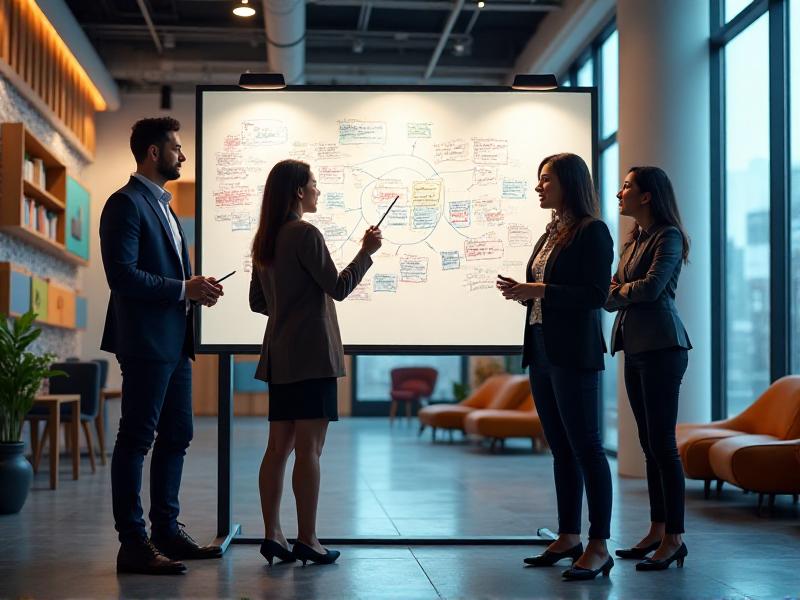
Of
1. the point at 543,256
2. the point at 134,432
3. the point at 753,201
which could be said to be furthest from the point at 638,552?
the point at 753,201

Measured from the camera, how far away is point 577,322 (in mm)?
3777

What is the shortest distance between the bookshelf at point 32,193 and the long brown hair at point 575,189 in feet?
19.0

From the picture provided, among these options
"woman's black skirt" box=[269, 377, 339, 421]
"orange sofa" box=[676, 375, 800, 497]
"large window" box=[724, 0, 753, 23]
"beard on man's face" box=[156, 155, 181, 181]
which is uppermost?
"large window" box=[724, 0, 753, 23]

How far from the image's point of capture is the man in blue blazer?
385 centimetres

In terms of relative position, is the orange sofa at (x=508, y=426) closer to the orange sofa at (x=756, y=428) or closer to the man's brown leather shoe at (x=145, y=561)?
the orange sofa at (x=756, y=428)

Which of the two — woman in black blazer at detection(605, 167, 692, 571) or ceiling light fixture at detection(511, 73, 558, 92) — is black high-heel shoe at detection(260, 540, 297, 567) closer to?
woman in black blazer at detection(605, 167, 692, 571)

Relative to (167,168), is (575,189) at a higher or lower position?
lower

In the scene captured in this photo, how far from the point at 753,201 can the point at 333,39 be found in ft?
20.3

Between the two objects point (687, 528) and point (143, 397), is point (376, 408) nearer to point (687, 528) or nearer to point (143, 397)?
point (687, 528)

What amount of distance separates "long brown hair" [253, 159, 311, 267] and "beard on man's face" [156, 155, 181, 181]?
0.41 metres

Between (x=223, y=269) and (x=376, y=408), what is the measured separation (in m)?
12.0

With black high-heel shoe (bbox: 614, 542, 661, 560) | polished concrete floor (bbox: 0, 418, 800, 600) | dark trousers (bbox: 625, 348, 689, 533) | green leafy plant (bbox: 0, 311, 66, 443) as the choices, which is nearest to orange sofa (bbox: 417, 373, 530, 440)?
polished concrete floor (bbox: 0, 418, 800, 600)

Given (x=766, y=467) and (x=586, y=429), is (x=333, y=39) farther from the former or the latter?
(x=586, y=429)

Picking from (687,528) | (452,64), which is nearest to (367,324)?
(687,528)
